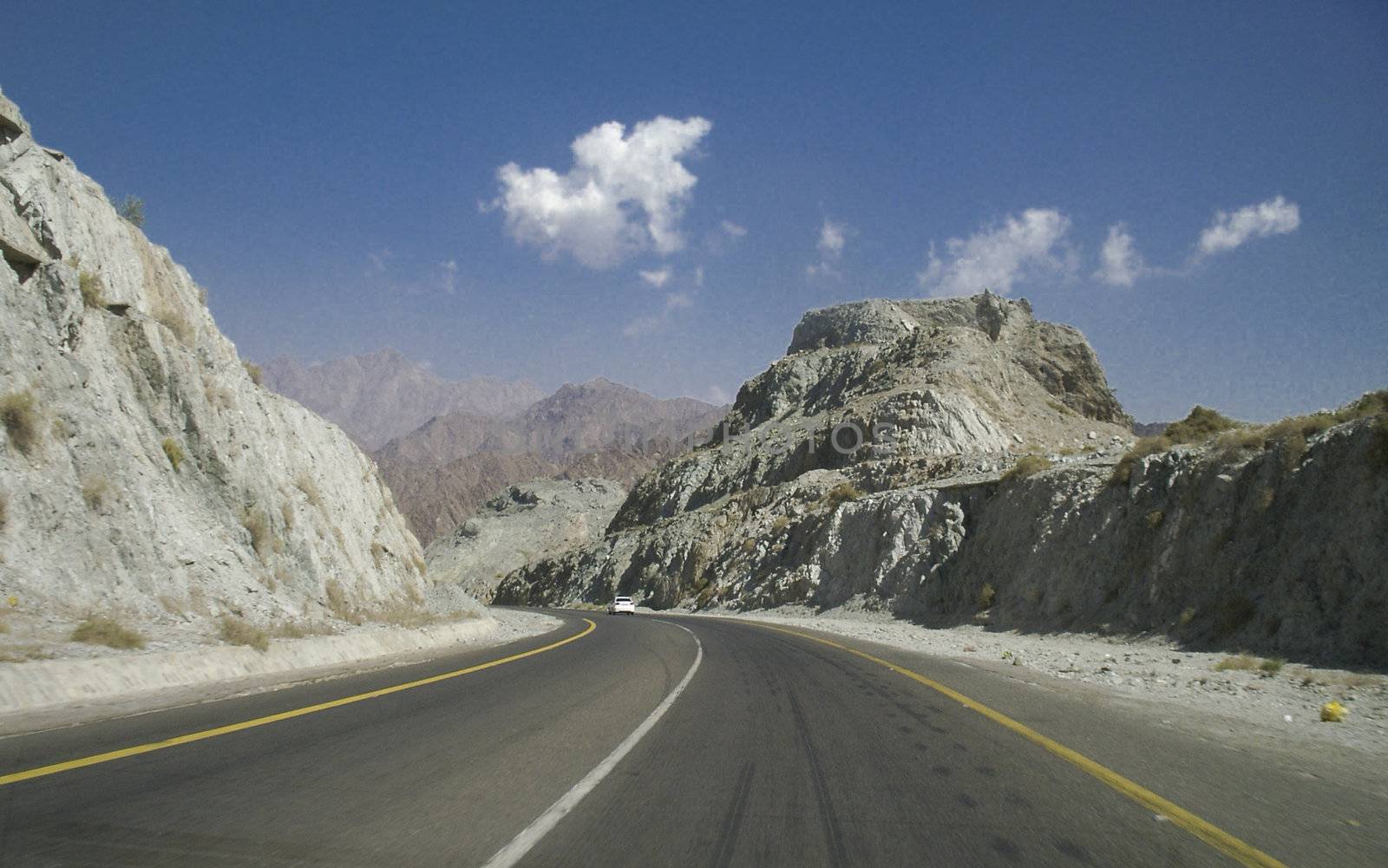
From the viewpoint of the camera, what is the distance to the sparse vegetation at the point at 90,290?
18.6 meters

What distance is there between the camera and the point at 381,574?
2622 centimetres

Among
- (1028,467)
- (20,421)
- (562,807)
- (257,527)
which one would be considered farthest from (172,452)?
(1028,467)

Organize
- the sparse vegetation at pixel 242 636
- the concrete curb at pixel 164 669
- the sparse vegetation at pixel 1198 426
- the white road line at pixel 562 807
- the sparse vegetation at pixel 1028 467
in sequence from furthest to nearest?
the sparse vegetation at pixel 1028 467, the sparse vegetation at pixel 1198 426, the sparse vegetation at pixel 242 636, the concrete curb at pixel 164 669, the white road line at pixel 562 807

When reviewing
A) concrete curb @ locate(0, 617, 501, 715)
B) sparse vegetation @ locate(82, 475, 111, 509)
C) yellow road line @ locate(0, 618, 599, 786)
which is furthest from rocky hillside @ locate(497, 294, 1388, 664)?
sparse vegetation @ locate(82, 475, 111, 509)

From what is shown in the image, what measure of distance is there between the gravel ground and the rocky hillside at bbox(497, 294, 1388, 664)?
4.50 ft

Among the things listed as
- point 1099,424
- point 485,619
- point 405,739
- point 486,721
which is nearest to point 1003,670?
point 486,721

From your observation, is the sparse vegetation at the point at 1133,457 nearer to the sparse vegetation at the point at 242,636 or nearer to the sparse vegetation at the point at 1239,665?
the sparse vegetation at the point at 1239,665

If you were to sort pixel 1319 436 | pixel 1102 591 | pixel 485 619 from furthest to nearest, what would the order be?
pixel 485 619
pixel 1102 591
pixel 1319 436

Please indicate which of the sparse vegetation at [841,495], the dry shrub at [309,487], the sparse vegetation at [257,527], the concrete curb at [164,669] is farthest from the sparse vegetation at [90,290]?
the sparse vegetation at [841,495]

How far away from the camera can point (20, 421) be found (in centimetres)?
1439

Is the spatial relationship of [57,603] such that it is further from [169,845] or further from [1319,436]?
[1319,436]

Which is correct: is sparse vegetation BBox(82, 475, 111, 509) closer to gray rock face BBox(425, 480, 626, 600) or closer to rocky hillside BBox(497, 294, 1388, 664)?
rocky hillside BBox(497, 294, 1388, 664)

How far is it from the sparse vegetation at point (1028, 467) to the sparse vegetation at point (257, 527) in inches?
1095

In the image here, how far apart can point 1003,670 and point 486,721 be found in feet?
34.1
